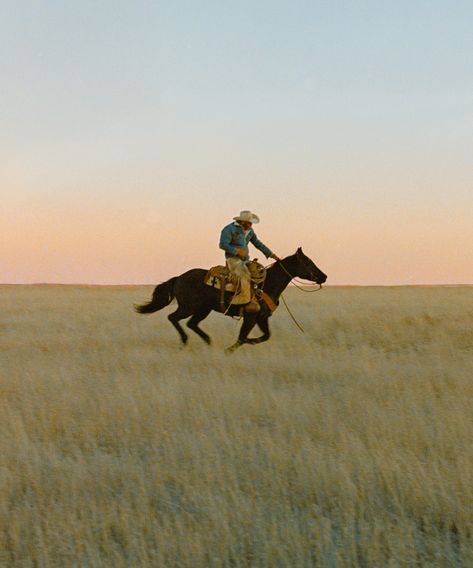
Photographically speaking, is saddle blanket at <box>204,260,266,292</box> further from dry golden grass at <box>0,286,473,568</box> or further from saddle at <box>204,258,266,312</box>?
dry golden grass at <box>0,286,473,568</box>

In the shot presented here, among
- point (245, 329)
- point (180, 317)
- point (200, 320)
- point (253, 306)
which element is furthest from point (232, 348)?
point (180, 317)

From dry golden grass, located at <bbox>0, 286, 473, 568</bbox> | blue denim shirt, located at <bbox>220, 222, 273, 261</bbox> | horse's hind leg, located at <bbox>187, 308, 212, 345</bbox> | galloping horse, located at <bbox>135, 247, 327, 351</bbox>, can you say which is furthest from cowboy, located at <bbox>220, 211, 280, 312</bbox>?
dry golden grass, located at <bbox>0, 286, 473, 568</bbox>

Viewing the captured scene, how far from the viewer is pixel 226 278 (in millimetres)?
11797

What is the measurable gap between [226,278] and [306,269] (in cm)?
152

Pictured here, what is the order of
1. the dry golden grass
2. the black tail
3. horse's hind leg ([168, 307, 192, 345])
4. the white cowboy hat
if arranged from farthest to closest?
Answer: the black tail, horse's hind leg ([168, 307, 192, 345]), the white cowboy hat, the dry golden grass

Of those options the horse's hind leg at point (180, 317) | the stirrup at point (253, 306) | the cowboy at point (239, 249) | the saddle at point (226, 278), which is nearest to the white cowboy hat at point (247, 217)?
the cowboy at point (239, 249)

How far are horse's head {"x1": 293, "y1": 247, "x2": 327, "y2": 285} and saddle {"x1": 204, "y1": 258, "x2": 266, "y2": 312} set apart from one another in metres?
0.65

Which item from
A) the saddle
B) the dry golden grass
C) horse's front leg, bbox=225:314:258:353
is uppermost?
the saddle

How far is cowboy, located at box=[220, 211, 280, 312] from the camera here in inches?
459

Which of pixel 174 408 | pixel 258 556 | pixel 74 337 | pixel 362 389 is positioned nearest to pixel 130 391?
pixel 174 408

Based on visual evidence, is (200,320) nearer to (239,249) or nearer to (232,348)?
(232,348)

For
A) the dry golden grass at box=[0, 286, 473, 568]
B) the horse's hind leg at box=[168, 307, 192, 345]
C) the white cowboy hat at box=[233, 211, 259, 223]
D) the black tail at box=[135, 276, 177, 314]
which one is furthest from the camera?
the black tail at box=[135, 276, 177, 314]

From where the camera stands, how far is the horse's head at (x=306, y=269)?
12.1 metres

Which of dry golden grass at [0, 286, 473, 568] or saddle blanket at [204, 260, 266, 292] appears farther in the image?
saddle blanket at [204, 260, 266, 292]
